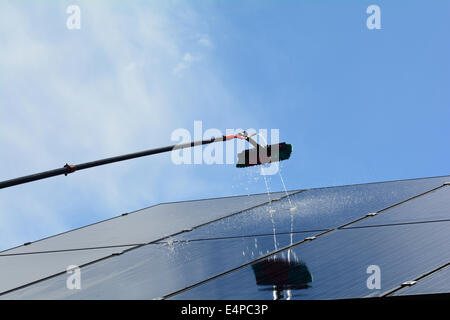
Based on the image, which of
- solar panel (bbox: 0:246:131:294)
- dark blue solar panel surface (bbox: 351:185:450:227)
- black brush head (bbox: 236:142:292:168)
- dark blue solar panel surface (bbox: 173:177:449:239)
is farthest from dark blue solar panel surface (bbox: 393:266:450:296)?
solar panel (bbox: 0:246:131:294)

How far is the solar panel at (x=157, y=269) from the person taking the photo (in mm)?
7398

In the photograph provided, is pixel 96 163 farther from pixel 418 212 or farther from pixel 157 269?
pixel 418 212

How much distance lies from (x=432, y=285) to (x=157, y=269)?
12.1ft

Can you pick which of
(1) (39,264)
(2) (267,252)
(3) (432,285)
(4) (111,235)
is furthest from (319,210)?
(3) (432,285)

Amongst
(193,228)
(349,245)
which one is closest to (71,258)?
(193,228)

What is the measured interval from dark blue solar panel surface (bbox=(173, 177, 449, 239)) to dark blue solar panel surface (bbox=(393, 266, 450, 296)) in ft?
10.2

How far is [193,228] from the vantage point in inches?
431

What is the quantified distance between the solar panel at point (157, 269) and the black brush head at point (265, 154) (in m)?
1.04

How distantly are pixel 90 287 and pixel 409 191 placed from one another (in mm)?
5551

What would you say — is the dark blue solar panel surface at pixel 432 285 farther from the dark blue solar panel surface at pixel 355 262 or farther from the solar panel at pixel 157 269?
the solar panel at pixel 157 269

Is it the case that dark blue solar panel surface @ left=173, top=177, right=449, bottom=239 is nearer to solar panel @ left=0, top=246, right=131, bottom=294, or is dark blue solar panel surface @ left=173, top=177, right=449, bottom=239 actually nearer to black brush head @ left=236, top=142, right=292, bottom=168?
black brush head @ left=236, top=142, right=292, bottom=168

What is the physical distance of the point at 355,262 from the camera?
271 inches

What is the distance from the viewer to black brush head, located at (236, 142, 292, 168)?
9.20 meters
